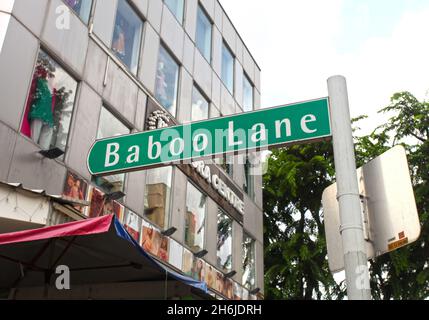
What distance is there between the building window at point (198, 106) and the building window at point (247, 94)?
421 cm

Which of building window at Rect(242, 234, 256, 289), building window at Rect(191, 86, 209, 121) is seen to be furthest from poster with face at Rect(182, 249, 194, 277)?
building window at Rect(191, 86, 209, 121)

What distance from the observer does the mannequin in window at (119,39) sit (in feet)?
41.2

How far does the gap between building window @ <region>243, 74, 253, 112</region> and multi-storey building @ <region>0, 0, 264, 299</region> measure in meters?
0.69

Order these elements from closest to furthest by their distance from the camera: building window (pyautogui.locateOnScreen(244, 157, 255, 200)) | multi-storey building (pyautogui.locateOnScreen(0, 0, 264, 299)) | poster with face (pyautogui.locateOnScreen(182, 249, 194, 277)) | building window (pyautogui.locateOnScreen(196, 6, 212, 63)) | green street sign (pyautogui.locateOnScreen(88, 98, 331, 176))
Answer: green street sign (pyautogui.locateOnScreen(88, 98, 331, 176)) → multi-storey building (pyautogui.locateOnScreen(0, 0, 264, 299)) → poster with face (pyautogui.locateOnScreen(182, 249, 194, 277)) → building window (pyautogui.locateOnScreen(196, 6, 212, 63)) → building window (pyautogui.locateOnScreen(244, 157, 255, 200))

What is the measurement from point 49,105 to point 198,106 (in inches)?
291

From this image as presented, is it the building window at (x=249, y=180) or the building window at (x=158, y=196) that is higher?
the building window at (x=249, y=180)

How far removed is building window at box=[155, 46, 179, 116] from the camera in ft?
46.9

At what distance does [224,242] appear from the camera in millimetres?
16422

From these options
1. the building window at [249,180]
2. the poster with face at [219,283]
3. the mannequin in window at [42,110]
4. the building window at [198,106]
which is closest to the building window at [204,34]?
the building window at [198,106]

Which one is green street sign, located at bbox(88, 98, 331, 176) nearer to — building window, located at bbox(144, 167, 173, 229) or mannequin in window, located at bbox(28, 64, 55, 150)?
mannequin in window, located at bbox(28, 64, 55, 150)

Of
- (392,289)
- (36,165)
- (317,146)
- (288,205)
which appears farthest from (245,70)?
(36,165)

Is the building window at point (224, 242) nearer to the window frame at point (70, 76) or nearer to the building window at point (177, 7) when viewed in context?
the building window at point (177, 7)
